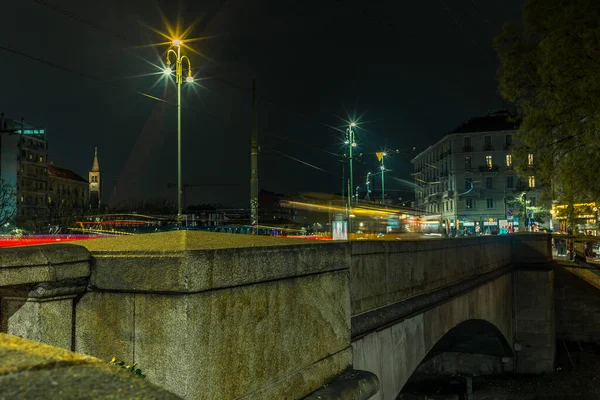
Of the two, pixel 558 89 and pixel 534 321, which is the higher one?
pixel 558 89

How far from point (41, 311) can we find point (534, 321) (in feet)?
65.3

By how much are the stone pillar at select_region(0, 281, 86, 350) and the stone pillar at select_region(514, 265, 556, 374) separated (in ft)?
63.1

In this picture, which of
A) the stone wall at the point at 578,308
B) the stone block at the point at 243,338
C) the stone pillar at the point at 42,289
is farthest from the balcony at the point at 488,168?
the stone pillar at the point at 42,289

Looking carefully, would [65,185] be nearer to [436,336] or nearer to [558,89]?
[558,89]

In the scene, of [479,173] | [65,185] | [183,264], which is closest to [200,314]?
[183,264]

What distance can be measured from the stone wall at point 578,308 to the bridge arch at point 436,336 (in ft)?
28.6

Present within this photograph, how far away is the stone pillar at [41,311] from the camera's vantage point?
Answer: 3602 millimetres

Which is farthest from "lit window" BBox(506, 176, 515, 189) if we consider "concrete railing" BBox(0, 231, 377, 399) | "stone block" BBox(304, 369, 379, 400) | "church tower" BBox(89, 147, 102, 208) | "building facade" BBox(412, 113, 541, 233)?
"church tower" BBox(89, 147, 102, 208)

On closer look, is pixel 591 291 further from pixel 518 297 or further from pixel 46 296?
pixel 46 296

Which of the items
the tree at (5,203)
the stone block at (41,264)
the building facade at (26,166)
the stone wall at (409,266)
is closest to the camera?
the stone block at (41,264)

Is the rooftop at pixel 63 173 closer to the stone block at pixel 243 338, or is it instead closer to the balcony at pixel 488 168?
the balcony at pixel 488 168

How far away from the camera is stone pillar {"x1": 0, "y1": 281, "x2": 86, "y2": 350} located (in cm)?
360

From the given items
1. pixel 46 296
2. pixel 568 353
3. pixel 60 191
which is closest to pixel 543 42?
pixel 568 353

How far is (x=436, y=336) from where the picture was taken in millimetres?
10477
